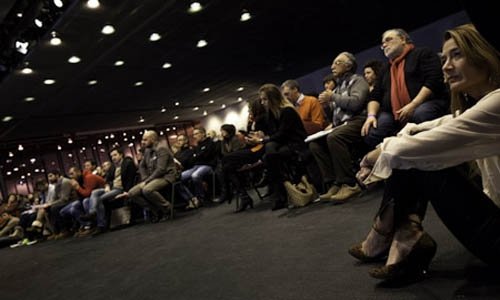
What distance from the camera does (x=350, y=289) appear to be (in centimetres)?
146

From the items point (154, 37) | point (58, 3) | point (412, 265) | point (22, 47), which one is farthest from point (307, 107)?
point (22, 47)

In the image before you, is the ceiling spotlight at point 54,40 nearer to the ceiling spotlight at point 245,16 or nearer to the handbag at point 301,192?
the ceiling spotlight at point 245,16

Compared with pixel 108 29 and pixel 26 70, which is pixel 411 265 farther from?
pixel 26 70

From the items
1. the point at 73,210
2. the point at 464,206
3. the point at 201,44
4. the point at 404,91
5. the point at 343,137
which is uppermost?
the point at 201,44

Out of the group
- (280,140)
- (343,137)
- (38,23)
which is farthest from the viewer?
(38,23)

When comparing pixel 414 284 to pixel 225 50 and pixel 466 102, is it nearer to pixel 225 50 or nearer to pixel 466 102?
pixel 466 102

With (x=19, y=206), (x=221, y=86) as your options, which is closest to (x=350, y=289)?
(x=19, y=206)

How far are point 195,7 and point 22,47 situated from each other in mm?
2681

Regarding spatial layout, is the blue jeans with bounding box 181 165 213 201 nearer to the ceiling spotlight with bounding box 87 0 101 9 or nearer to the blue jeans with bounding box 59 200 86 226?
the blue jeans with bounding box 59 200 86 226

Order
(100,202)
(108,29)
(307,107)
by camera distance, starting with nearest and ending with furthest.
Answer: (307,107), (100,202), (108,29)

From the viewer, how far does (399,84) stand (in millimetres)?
2918

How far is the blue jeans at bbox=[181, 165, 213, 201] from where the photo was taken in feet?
19.7

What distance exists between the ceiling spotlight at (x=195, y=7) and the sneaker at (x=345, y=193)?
410 centimetres

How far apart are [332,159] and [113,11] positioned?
162 inches
